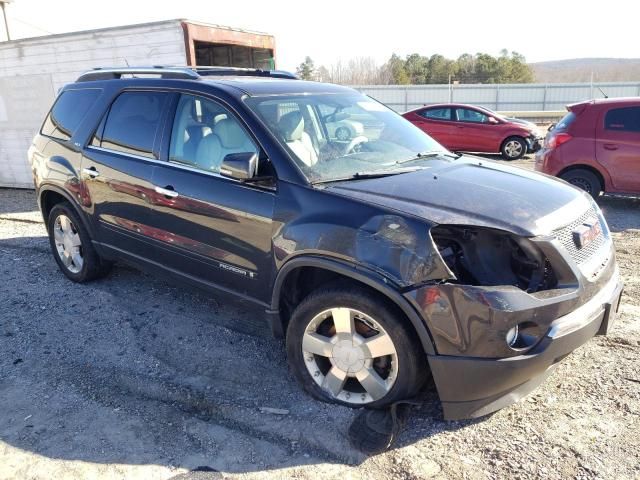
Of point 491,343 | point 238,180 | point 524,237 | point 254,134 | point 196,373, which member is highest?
point 254,134

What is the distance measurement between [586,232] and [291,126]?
74.8 inches

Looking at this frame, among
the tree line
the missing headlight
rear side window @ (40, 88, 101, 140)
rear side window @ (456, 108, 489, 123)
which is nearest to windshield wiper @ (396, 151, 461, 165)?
the missing headlight

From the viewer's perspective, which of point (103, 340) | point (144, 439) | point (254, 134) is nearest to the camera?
point (144, 439)

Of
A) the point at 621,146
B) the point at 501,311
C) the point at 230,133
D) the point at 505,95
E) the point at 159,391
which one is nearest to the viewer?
the point at 501,311

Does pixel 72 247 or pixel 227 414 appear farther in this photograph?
pixel 72 247

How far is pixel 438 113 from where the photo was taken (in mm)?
14195

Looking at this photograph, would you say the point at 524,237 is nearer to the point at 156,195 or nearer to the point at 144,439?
the point at 144,439

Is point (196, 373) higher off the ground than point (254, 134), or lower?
lower

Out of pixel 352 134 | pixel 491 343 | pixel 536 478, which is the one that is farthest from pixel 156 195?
pixel 536 478

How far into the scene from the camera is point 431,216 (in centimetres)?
264

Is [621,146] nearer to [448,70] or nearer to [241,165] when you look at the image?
[241,165]

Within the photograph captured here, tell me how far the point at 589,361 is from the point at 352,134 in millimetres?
2231

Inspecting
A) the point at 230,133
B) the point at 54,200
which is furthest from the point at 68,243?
the point at 230,133

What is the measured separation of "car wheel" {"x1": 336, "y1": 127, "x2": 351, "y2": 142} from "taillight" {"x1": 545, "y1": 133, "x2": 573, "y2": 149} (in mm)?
5232
